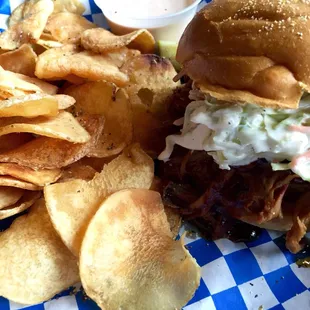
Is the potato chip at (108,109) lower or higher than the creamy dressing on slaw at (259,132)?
lower

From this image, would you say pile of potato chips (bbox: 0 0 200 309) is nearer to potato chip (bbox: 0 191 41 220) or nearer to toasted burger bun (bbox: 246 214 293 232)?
potato chip (bbox: 0 191 41 220)

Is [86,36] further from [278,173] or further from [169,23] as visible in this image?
[278,173]

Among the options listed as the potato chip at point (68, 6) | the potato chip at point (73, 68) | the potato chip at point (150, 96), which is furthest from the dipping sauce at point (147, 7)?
the potato chip at point (73, 68)

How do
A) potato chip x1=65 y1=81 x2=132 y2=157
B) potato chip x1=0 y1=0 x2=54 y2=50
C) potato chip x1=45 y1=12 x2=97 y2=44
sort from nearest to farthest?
potato chip x1=65 y1=81 x2=132 y2=157, potato chip x1=0 y1=0 x2=54 y2=50, potato chip x1=45 y1=12 x2=97 y2=44

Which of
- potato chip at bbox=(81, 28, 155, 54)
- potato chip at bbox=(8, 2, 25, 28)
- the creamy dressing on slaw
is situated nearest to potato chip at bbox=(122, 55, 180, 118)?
potato chip at bbox=(81, 28, 155, 54)

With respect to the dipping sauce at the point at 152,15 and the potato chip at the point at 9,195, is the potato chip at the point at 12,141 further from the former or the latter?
the dipping sauce at the point at 152,15

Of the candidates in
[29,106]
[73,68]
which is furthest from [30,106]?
[73,68]
